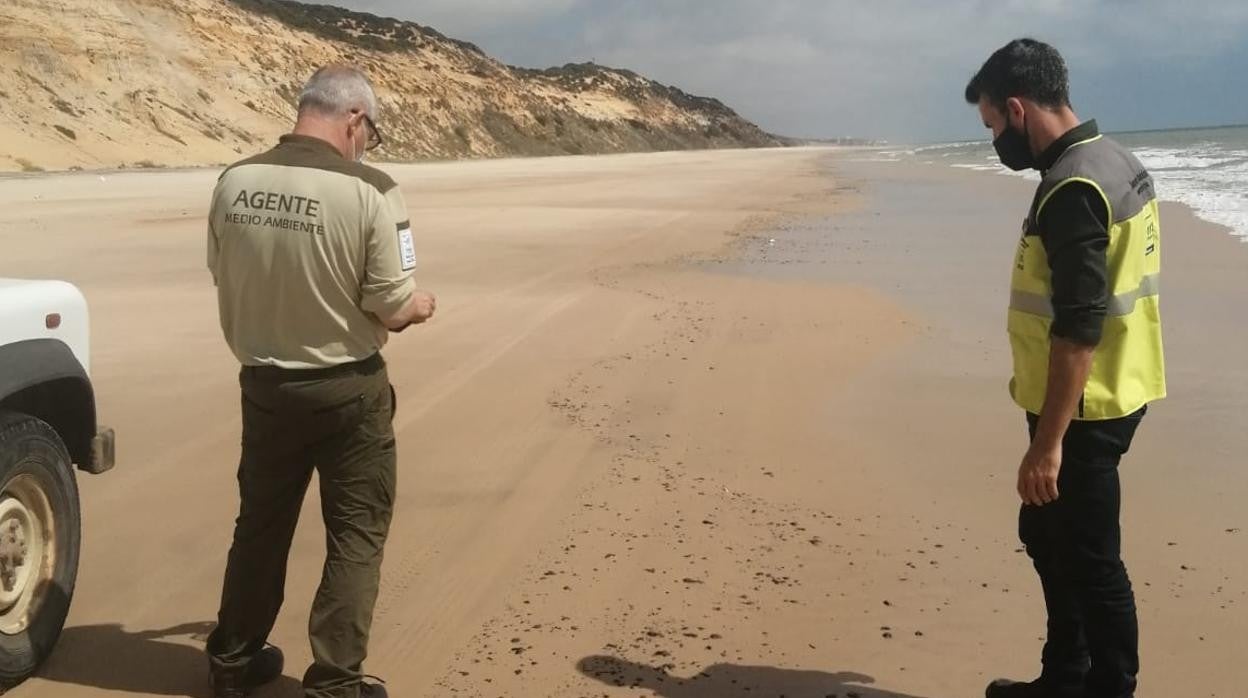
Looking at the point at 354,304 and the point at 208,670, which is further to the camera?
the point at 208,670

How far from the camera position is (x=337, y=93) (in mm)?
Answer: 3033

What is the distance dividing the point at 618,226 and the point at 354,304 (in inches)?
596

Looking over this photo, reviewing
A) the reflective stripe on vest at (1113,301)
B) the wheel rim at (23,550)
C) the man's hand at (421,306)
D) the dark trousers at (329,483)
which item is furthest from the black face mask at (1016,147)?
the wheel rim at (23,550)

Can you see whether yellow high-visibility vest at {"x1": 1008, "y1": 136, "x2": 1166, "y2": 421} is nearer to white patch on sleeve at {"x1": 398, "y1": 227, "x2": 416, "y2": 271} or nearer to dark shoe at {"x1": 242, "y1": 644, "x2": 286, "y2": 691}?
white patch on sleeve at {"x1": 398, "y1": 227, "x2": 416, "y2": 271}

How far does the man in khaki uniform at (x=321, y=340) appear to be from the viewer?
288 centimetres

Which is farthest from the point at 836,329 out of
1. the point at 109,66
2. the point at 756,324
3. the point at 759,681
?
the point at 109,66

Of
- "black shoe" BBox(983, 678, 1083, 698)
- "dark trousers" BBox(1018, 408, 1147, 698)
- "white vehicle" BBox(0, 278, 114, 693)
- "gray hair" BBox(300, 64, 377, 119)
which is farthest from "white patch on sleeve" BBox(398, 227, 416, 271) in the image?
"black shoe" BBox(983, 678, 1083, 698)

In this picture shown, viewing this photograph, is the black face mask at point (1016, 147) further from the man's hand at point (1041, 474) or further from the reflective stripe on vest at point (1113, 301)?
the man's hand at point (1041, 474)

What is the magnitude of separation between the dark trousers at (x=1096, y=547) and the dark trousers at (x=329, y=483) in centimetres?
188

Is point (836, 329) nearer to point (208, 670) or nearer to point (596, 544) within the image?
point (596, 544)

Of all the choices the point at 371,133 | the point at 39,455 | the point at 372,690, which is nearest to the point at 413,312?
the point at 371,133

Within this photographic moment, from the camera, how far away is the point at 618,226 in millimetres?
17969

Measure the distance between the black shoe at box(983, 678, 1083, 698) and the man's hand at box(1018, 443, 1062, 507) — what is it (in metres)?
0.67

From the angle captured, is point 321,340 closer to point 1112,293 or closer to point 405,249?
point 405,249
